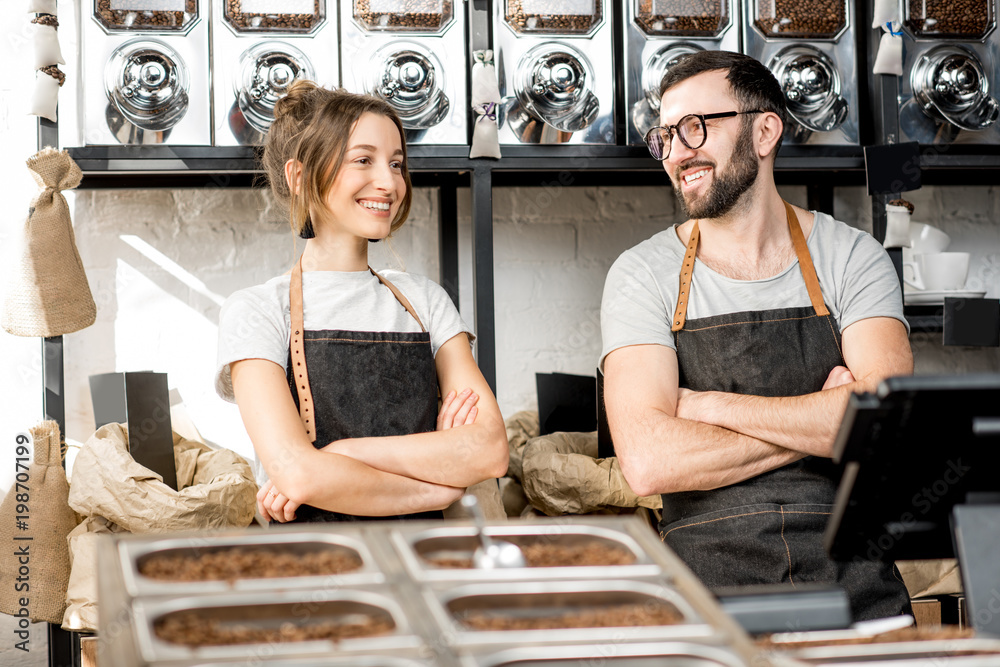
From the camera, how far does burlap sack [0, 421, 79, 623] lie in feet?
6.03

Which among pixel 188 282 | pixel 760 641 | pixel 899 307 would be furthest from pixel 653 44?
pixel 760 641

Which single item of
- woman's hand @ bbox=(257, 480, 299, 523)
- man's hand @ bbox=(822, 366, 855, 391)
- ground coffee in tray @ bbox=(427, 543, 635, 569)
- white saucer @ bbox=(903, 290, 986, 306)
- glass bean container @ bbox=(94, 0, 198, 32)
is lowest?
woman's hand @ bbox=(257, 480, 299, 523)

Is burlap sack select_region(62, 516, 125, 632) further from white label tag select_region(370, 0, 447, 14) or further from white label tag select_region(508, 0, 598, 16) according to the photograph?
white label tag select_region(508, 0, 598, 16)

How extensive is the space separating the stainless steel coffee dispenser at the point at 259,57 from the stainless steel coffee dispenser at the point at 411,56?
53 mm

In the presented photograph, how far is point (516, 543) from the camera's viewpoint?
34.9 inches

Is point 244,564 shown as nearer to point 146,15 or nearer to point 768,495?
point 768,495

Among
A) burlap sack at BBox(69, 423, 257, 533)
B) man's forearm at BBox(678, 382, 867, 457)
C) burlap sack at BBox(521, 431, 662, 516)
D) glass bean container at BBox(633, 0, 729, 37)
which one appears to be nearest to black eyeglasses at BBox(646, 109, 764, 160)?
glass bean container at BBox(633, 0, 729, 37)

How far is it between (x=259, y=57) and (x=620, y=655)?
1.51 metres

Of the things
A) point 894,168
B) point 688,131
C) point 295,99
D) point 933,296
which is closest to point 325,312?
point 295,99

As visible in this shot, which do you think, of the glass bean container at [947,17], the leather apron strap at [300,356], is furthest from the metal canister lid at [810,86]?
the leather apron strap at [300,356]

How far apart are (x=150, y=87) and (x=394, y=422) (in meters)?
0.83

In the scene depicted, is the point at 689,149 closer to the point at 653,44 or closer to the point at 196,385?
the point at 653,44

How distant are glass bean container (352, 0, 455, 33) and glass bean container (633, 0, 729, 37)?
40cm

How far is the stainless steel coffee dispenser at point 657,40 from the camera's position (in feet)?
6.42
